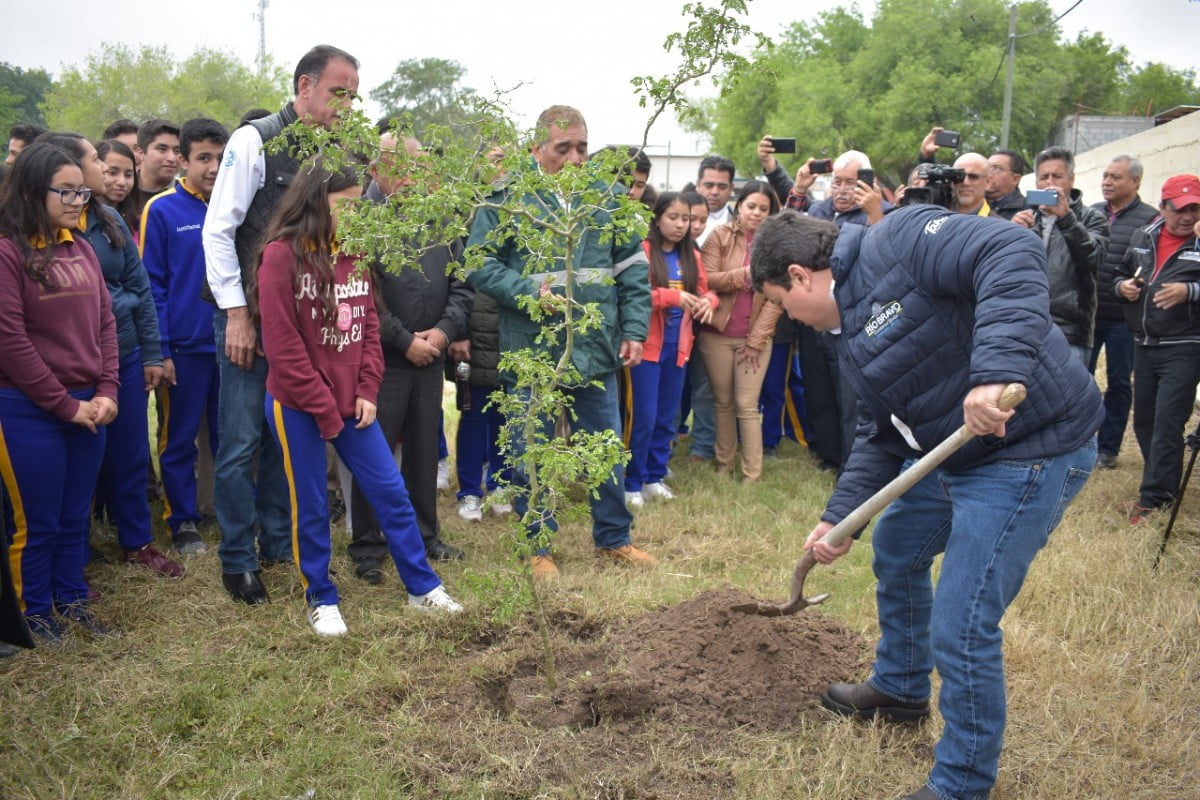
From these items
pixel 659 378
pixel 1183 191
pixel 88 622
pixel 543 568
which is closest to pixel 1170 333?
pixel 1183 191

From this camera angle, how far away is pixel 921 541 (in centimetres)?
322

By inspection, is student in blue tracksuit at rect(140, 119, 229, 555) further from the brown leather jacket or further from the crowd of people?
the brown leather jacket

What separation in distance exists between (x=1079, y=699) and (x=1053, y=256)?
3.62 meters

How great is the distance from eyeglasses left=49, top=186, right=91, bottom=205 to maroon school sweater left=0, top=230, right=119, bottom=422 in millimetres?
190

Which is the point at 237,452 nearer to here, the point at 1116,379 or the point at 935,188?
the point at 935,188

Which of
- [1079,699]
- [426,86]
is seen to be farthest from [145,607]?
[426,86]

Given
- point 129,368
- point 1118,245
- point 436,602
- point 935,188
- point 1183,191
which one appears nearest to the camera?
point 935,188

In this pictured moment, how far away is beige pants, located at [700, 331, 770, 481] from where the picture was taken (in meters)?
6.83

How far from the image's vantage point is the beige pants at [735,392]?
683 cm

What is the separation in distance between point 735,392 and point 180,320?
12.3 ft

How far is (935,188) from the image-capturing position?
3.46 metres

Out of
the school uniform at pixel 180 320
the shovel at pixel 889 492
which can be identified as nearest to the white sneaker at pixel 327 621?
the school uniform at pixel 180 320

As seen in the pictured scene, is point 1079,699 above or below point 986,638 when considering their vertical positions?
below

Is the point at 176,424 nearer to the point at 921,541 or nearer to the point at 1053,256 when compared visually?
the point at 921,541
